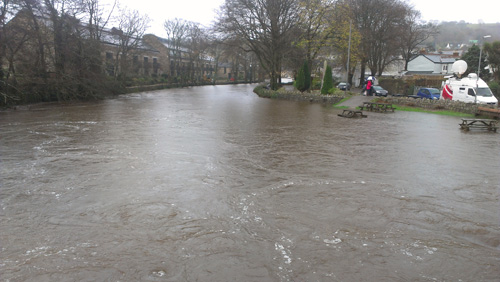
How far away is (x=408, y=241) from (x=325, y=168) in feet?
13.8

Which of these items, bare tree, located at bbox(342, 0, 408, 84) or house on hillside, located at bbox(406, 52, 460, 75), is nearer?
bare tree, located at bbox(342, 0, 408, 84)

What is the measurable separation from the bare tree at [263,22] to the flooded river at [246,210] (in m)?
26.1

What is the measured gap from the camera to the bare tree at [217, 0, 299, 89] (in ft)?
117

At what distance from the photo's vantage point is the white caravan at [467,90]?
2366 centimetres

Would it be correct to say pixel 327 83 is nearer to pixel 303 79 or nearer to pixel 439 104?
pixel 303 79

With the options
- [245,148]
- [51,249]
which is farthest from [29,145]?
[51,249]

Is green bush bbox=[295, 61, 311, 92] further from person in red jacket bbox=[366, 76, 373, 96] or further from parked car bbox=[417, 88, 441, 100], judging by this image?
parked car bbox=[417, 88, 441, 100]

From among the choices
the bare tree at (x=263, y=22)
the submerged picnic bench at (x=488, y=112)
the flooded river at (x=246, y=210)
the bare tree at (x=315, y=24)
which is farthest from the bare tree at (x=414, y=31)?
the flooded river at (x=246, y=210)

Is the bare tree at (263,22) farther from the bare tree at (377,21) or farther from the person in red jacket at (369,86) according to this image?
the person in red jacket at (369,86)

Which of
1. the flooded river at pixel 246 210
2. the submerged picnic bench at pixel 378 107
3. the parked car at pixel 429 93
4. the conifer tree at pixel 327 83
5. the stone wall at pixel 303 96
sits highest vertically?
the conifer tree at pixel 327 83

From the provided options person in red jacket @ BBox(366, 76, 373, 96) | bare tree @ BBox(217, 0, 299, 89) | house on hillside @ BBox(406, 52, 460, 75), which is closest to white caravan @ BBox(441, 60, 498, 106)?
person in red jacket @ BBox(366, 76, 373, 96)

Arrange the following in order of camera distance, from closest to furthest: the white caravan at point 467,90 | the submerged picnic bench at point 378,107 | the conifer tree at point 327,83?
1. the white caravan at point 467,90
2. the submerged picnic bench at point 378,107
3. the conifer tree at point 327,83

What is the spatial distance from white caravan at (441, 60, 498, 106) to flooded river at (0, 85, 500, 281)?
13470mm

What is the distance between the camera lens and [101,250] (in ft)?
16.3
